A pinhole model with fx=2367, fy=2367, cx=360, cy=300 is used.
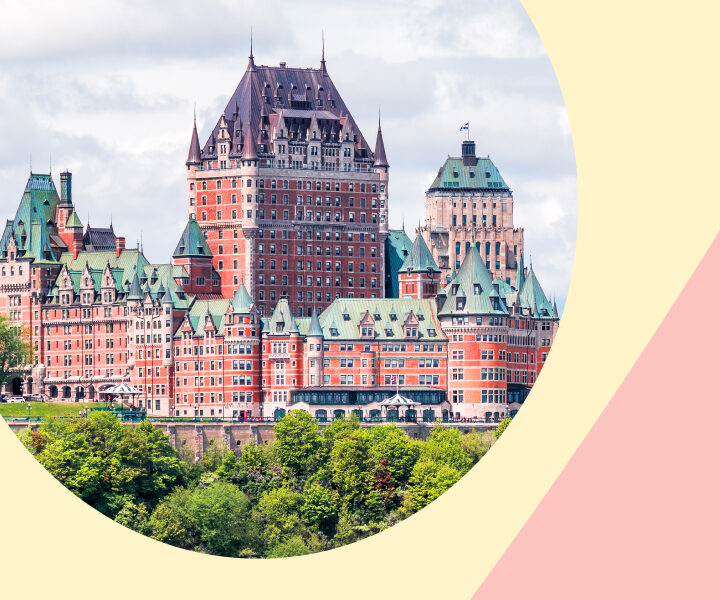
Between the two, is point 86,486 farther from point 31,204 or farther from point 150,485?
point 31,204

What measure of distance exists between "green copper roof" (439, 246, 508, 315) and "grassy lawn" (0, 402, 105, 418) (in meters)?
28.4

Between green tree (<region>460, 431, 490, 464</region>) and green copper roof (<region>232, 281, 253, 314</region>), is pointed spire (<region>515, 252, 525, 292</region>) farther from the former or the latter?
green tree (<region>460, 431, 490, 464</region>)

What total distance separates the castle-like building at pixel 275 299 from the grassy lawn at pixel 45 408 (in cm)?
522

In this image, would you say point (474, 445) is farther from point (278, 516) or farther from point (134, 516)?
point (134, 516)

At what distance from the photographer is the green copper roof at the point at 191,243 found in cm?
19138

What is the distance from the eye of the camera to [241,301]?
184000 mm

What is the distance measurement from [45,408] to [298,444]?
3379 centimetres

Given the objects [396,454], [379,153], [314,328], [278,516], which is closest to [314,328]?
[314,328]

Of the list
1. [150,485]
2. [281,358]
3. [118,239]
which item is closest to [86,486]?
[150,485]

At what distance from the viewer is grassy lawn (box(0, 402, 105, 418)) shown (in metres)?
176

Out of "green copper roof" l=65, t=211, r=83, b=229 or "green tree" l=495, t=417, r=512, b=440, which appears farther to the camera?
"green copper roof" l=65, t=211, r=83, b=229

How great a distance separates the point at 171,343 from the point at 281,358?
918cm

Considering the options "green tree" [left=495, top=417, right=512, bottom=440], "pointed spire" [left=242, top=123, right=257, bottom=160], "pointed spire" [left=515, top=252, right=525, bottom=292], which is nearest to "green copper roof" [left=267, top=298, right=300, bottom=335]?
"pointed spire" [left=242, top=123, right=257, bottom=160]

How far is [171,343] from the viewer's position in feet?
610
